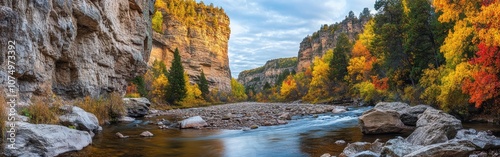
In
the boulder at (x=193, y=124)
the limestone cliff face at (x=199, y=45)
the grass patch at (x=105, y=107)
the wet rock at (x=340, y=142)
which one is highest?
the limestone cliff face at (x=199, y=45)

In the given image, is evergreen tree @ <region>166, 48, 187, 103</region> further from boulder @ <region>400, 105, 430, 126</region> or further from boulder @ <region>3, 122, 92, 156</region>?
boulder @ <region>3, 122, 92, 156</region>

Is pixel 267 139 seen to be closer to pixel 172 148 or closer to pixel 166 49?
pixel 172 148

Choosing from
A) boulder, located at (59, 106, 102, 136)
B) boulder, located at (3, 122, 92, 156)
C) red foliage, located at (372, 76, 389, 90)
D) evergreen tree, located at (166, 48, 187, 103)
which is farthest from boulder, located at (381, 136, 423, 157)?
evergreen tree, located at (166, 48, 187, 103)

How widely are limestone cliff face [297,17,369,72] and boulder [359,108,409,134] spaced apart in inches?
4495

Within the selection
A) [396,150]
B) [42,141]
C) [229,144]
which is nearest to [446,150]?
[396,150]

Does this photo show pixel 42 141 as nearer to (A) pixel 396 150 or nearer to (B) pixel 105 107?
(A) pixel 396 150

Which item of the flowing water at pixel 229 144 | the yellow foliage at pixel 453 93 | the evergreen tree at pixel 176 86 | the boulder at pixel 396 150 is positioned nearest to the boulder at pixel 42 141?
the flowing water at pixel 229 144

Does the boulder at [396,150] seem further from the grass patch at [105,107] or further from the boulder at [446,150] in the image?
the grass patch at [105,107]

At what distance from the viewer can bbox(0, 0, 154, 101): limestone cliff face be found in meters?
16.1

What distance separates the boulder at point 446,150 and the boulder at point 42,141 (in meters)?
9.67

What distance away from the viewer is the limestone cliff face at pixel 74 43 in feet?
52.7

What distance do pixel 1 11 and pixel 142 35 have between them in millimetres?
22594

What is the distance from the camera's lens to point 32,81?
18266 mm

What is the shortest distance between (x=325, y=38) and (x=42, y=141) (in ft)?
475
